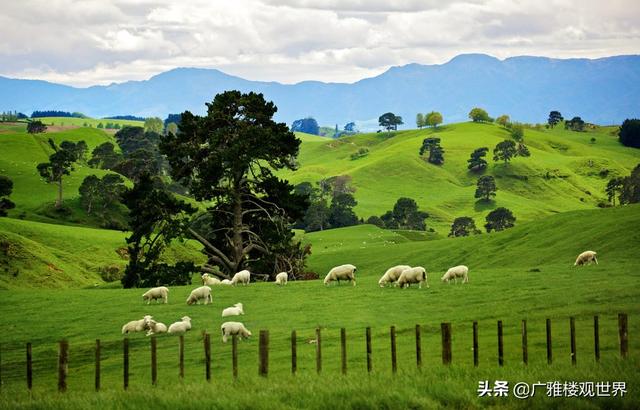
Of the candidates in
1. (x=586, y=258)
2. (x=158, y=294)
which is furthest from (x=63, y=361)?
(x=586, y=258)

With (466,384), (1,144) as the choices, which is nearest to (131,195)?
(466,384)

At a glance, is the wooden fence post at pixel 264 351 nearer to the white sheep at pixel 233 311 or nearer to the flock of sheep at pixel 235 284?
the flock of sheep at pixel 235 284

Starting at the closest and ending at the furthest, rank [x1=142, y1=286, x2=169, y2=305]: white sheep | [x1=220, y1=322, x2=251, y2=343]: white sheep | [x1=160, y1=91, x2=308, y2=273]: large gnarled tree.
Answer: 1. [x1=220, y1=322, x2=251, y2=343]: white sheep
2. [x1=142, y1=286, x2=169, y2=305]: white sheep
3. [x1=160, y1=91, x2=308, y2=273]: large gnarled tree

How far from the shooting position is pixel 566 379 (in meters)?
20.3

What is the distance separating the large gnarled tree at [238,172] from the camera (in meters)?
63.0

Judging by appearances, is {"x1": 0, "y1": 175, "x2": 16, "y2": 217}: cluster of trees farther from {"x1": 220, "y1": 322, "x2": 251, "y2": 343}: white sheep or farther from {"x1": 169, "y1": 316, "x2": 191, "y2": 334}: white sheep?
{"x1": 220, "y1": 322, "x2": 251, "y2": 343}: white sheep

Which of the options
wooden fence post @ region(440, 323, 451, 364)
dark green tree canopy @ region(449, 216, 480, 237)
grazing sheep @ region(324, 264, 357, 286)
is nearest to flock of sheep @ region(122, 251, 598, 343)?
grazing sheep @ region(324, 264, 357, 286)

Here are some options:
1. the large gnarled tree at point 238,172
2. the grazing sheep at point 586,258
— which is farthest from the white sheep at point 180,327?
the large gnarled tree at point 238,172

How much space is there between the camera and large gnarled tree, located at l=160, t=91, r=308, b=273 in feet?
207

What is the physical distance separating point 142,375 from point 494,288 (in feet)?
59.9

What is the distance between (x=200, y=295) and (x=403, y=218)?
129 metres

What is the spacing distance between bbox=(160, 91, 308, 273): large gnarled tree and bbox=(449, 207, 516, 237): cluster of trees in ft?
322

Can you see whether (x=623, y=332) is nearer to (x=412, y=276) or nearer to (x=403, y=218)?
(x=412, y=276)

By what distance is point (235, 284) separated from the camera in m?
49.5
